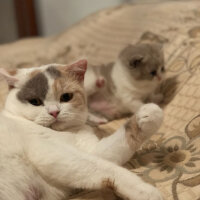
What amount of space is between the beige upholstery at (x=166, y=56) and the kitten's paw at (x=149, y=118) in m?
0.13

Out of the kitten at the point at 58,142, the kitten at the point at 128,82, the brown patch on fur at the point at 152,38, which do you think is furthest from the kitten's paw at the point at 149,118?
the brown patch on fur at the point at 152,38

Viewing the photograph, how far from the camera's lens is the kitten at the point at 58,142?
30.2 inches

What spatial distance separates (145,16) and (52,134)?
1310 millimetres

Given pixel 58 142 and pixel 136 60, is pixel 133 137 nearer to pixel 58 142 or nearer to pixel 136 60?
pixel 58 142

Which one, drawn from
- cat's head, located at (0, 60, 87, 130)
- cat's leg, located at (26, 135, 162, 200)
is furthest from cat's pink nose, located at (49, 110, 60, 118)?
cat's leg, located at (26, 135, 162, 200)

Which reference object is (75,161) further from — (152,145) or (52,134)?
(152,145)

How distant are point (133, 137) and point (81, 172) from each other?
20cm

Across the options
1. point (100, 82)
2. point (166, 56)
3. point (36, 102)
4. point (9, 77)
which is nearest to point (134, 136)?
point (36, 102)

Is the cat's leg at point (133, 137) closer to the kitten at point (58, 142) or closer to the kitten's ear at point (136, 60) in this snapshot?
the kitten at point (58, 142)

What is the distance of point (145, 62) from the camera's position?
1.58 metres

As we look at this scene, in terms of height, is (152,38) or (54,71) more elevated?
(54,71)

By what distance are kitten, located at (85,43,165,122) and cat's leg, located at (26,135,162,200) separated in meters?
0.75

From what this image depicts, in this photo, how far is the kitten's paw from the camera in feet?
2.81

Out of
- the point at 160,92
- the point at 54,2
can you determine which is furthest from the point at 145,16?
the point at 54,2
